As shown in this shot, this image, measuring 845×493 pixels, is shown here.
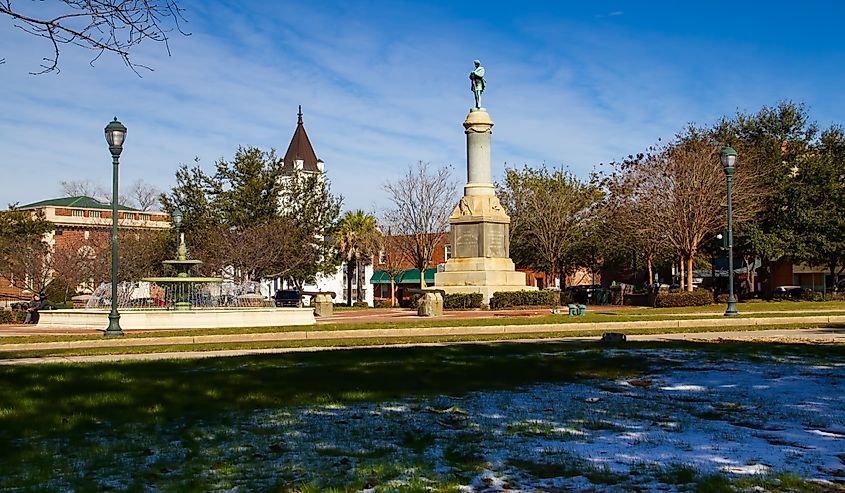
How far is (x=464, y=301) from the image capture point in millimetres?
38250

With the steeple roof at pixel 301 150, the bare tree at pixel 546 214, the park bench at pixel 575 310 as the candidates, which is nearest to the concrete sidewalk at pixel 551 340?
the park bench at pixel 575 310

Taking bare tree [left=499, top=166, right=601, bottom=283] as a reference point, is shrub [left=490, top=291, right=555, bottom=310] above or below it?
below

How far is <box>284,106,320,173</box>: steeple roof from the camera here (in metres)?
90.6

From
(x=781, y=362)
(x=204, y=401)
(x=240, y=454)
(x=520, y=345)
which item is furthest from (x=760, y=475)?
(x=520, y=345)

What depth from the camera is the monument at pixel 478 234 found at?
4012 cm

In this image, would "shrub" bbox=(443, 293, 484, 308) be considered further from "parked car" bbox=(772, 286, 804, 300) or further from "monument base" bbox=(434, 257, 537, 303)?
"parked car" bbox=(772, 286, 804, 300)

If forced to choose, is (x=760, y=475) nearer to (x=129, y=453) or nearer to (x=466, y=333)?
(x=129, y=453)

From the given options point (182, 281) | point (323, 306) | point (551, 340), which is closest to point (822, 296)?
→ point (323, 306)

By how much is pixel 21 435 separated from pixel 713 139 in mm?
51290

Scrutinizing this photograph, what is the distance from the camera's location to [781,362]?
1307 cm

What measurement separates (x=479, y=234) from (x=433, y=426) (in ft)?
107

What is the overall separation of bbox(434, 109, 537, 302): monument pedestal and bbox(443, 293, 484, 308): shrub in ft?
3.89

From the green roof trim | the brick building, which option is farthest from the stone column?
the green roof trim

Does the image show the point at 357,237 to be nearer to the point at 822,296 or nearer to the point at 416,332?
the point at 822,296
